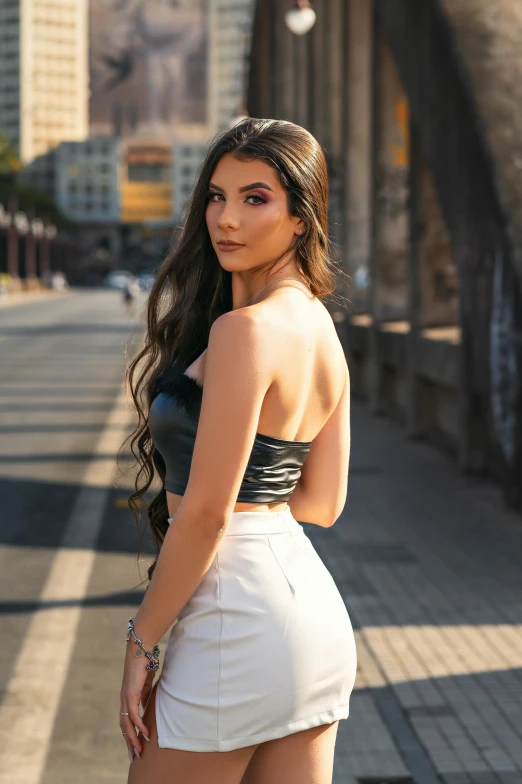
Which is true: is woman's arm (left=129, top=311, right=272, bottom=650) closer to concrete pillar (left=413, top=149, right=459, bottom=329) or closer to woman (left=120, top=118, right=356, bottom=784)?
woman (left=120, top=118, right=356, bottom=784)

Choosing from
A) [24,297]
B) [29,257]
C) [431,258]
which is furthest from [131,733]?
[29,257]

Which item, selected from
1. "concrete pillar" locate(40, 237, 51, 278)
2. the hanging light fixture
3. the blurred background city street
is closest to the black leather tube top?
the blurred background city street

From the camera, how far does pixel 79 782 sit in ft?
13.8

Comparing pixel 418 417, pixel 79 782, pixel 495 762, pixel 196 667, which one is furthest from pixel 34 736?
pixel 418 417

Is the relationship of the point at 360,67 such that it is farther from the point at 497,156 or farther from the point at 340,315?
the point at 497,156

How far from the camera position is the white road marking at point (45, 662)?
4488 mm

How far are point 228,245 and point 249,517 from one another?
19.5 inches

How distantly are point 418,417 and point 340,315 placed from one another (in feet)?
27.6

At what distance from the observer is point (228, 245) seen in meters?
2.29

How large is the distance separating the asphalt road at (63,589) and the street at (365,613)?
1cm

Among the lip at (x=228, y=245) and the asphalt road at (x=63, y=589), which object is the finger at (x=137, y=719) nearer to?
the lip at (x=228, y=245)

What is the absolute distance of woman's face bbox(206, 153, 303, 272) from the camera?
2.24m

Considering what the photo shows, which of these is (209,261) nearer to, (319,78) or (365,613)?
(365,613)

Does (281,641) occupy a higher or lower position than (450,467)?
higher
